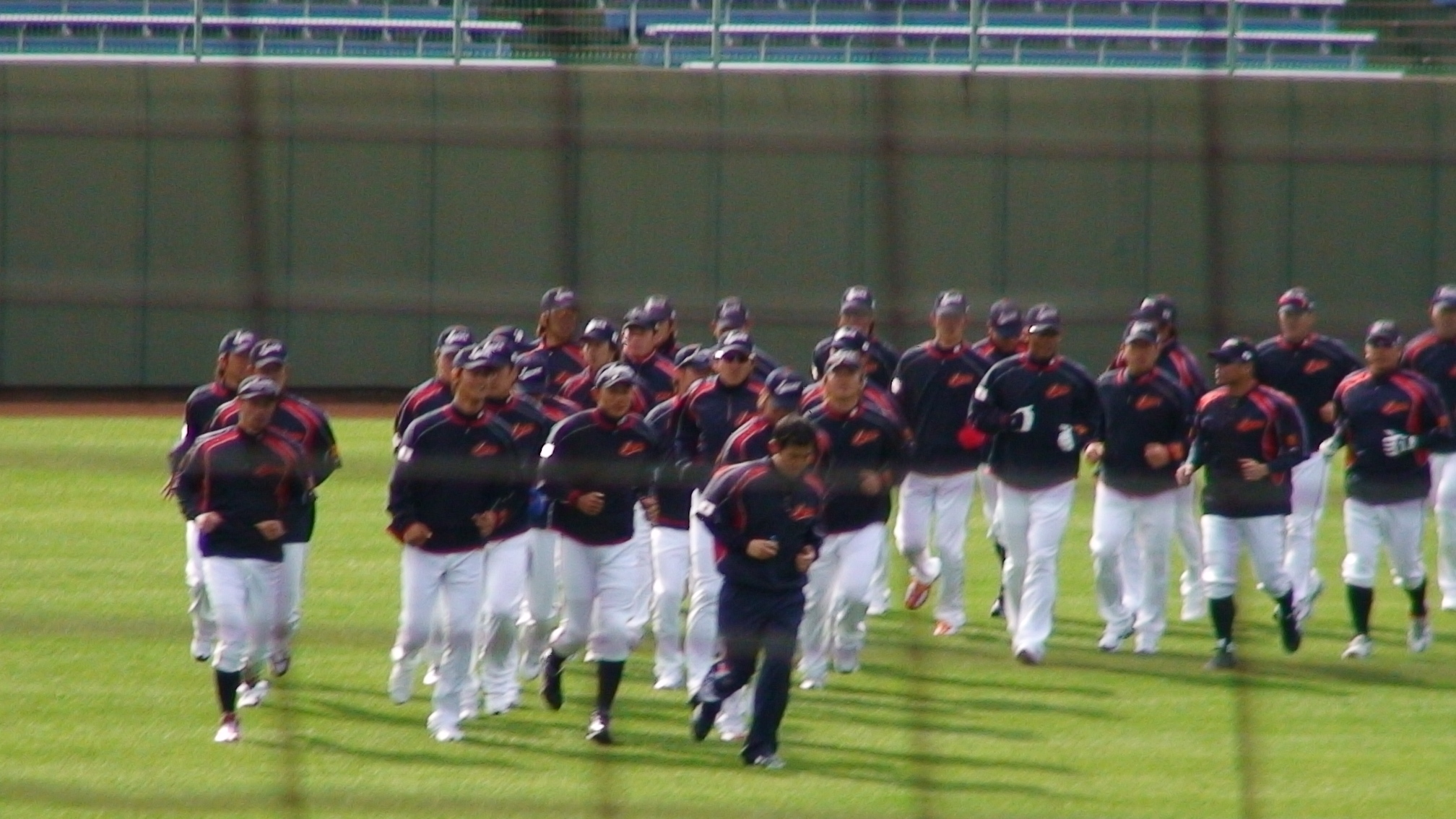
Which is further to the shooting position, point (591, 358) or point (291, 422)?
point (591, 358)

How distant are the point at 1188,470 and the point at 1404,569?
4.68 ft

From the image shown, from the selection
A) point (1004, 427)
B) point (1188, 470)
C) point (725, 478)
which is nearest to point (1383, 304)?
point (1188, 470)

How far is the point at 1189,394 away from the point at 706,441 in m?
2.41

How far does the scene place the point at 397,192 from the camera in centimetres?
847

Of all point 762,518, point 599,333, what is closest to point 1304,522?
point 599,333

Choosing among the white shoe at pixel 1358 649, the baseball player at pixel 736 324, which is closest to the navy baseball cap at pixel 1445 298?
the white shoe at pixel 1358 649

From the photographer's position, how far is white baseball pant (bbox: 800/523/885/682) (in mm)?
9492

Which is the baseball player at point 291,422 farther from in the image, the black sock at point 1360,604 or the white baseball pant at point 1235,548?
the black sock at point 1360,604

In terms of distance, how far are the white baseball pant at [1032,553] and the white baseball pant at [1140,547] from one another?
0.31 metres

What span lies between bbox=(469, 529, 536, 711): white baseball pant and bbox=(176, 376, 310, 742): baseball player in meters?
0.85

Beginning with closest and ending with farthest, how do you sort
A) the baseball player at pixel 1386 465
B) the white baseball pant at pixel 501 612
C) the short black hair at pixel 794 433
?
1. the short black hair at pixel 794 433
2. the white baseball pant at pixel 501 612
3. the baseball player at pixel 1386 465

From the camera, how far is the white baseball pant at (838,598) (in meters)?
9.49

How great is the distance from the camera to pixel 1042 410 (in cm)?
1010

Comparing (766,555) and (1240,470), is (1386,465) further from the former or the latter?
(766,555)
